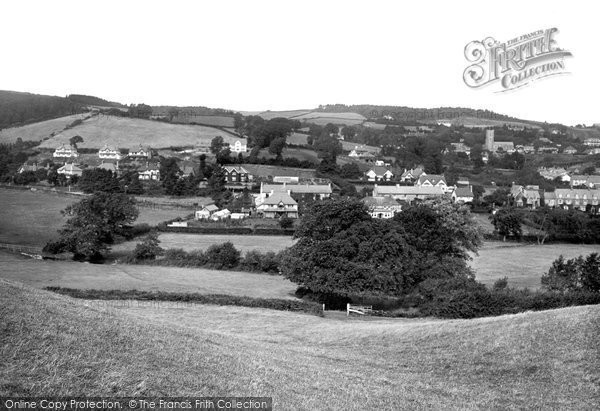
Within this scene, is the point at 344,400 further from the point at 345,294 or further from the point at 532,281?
the point at 532,281

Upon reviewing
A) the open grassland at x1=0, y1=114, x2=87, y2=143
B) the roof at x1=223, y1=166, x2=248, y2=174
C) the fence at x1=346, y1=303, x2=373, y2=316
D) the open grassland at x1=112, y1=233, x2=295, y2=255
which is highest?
the open grassland at x1=0, y1=114, x2=87, y2=143

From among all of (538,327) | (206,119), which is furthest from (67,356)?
(206,119)

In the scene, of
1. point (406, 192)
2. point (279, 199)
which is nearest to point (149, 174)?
point (279, 199)

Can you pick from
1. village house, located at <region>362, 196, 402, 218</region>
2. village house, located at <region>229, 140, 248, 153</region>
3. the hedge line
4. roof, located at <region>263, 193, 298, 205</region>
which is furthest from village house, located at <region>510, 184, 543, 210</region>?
the hedge line

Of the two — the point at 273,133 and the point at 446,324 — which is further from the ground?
the point at 273,133

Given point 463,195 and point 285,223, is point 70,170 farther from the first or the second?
point 463,195

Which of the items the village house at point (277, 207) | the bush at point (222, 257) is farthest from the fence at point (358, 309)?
the village house at point (277, 207)

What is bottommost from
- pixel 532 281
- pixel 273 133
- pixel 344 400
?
pixel 532 281

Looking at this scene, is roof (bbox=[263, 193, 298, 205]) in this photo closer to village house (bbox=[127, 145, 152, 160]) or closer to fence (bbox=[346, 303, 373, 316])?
fence (bbox=[346, 303, 373, 316])
